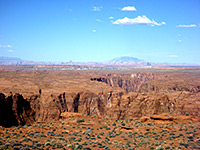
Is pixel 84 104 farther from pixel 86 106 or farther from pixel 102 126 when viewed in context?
pixel 102 126

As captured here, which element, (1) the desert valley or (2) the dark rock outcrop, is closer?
(1) the desert valley

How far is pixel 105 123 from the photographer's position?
23.9 m

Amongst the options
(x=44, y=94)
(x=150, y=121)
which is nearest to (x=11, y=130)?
(x=150, y=121)

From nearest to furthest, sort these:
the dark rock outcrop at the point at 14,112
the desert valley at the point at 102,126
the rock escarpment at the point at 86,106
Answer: the desert valley at the point at 102,126, the dark rock outcrop at the point at 14,112, the rock escarpment at the point at 86,106

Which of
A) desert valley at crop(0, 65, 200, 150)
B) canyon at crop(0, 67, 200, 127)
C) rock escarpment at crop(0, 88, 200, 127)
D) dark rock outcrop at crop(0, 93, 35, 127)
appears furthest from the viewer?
canyon at crop(0, 67, 200, 127)

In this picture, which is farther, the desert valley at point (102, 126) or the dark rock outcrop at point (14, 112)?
the dark rock outcrop at point (14, 112)

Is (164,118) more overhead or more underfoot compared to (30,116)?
more overhead

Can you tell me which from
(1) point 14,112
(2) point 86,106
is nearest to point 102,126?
(1) point 14,112

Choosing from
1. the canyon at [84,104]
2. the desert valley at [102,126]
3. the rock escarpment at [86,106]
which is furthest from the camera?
the canyon at [84,104]

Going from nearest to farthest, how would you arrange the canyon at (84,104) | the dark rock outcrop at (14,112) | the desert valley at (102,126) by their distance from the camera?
the desert valley at (102,126) → the dark rock outcrop at (14,112) → the canyon at (84,104)

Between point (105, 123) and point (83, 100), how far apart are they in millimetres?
33286

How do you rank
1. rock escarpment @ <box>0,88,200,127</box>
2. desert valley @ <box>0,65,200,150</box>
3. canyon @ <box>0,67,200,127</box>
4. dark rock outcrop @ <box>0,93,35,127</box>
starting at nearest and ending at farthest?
desert valley @ <box>0,65,200,150</box> < dark rock outcrop @ <box>0,93,35,127</box> < rock escarpment @ <box>0,88,200,127</box> < canyon @ <box>0,67,200,127</box>

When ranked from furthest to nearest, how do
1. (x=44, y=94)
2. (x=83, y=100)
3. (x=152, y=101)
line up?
(x=83, y=100)
(x=44, y=94)
(x=152, y=101)

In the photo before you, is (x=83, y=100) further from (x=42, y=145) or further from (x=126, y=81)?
(x=126, y=81)
